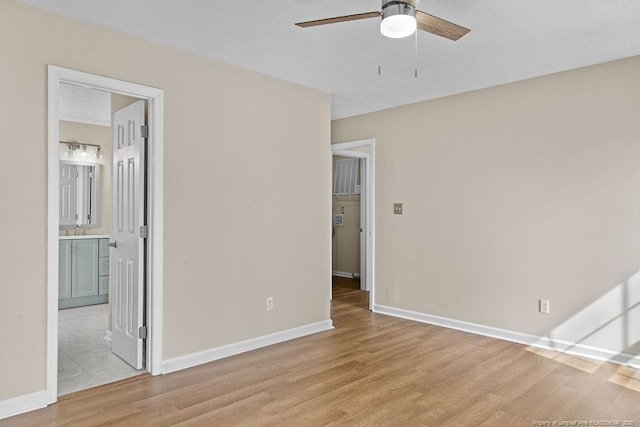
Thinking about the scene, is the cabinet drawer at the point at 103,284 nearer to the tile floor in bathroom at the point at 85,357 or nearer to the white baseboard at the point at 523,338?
the tile floor in bathroom at the point at 85,357

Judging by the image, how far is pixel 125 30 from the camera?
305 cm

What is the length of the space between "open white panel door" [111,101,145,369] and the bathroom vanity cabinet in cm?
214

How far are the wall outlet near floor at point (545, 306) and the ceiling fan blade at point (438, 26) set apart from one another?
8.79ft

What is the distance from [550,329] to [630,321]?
62 cm

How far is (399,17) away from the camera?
2.10m

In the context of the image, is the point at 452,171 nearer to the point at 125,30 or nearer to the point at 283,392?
the point at 283,392

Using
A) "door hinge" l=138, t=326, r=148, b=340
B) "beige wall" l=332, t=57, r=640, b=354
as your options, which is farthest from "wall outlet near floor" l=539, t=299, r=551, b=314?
"door hinge" l=138, t=326, r=148, b=340

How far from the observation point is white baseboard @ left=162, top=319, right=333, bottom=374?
339 centimetres

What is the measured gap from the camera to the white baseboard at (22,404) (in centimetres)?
260

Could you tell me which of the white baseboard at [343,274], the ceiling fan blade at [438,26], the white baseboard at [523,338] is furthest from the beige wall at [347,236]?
the ceiling fan blade at [438,26]

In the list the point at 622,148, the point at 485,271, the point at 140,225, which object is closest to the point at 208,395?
the point at 140,225

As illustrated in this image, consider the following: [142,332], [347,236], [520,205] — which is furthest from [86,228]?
[520,205]

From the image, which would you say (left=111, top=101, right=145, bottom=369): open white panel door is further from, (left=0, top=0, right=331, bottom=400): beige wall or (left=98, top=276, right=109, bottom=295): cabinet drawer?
(left=98, top=276, right=109, bottom=295): cabinet drawer

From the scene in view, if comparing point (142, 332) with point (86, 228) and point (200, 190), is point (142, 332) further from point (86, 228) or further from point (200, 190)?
point (86, 228)
